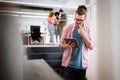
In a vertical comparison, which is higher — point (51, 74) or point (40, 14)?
point (40, 14)

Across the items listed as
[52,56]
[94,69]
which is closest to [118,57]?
[94,69]

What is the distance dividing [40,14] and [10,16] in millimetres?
201

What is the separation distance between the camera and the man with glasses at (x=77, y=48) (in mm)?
1074

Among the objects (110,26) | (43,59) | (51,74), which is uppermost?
(110,26)

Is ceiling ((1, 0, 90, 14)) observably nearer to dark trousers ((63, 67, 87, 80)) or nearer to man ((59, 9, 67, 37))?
man ((59, 9, 67, 37))

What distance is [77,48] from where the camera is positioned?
109 cm

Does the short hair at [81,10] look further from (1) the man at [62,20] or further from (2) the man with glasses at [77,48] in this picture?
(1) the man at [62,20]

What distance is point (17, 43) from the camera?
0.93m

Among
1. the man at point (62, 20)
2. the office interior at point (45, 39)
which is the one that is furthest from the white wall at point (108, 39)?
the man at point (62, 20)

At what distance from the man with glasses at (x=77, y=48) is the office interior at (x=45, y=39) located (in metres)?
0.04

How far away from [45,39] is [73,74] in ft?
1.11

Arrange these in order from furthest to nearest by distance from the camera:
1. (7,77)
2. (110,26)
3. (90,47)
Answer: (110,26) < (90,47) < (7,77)

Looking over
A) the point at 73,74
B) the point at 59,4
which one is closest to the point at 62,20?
the point at 59,4

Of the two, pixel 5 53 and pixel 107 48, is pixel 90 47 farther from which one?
pixel 5 53
